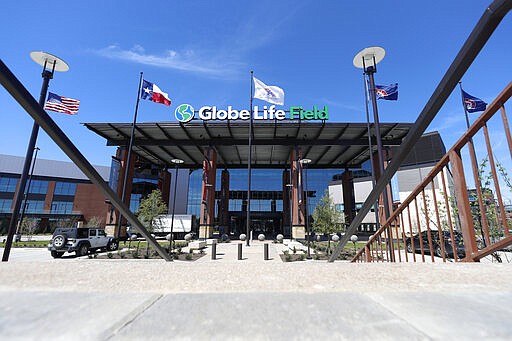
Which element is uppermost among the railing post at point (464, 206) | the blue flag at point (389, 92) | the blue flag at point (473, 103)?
the blue flag at point (473, 103)

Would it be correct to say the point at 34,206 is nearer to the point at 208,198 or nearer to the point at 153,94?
the point at 208,198

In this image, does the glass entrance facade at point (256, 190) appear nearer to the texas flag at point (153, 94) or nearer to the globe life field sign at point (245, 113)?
the globe life field sign at point (245, 113)

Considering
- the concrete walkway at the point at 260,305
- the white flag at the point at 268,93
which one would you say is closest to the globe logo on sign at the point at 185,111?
the white flag at the point at 268,93

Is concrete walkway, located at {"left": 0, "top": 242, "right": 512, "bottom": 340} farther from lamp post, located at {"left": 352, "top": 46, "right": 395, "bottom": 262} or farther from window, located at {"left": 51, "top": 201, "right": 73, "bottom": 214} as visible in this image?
window, located at {"left": 51, "top": 201, "right": 73, "bottom": 214}

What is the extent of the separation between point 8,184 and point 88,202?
20.4m

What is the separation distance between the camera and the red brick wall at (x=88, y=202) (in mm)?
60794

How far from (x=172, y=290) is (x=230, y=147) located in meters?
34.6

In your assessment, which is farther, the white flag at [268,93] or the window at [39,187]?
the window at [39,187]

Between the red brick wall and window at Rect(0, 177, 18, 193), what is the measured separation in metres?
15.6

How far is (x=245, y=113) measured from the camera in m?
29.7

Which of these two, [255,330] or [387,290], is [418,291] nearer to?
[387,290]

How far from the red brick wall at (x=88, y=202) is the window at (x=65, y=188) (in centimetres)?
140

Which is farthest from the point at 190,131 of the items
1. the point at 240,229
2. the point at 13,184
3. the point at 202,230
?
the point at 13,184

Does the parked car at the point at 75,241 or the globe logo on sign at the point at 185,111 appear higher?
the globe logo on sign at the point at 185,111
